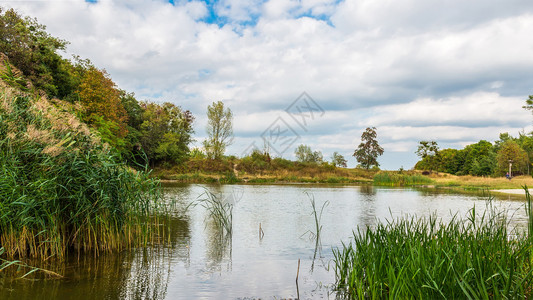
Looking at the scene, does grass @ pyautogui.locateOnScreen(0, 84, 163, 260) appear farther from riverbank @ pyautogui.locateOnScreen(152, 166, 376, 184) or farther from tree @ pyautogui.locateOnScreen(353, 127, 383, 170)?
tree @ pyautogui.locateOnScreen(353, 127, 383, 170)

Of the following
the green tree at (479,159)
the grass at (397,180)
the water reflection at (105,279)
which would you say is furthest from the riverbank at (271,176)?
the water reflection at (105,279)

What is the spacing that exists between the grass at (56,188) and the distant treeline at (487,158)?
56.7 m

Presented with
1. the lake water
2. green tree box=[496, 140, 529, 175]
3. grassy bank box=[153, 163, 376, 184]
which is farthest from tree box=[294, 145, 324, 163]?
the lake water

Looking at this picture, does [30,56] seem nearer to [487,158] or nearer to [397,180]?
[397,180]

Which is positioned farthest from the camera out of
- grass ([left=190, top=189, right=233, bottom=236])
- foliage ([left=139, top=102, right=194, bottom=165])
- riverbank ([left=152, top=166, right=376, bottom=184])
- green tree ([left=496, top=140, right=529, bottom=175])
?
green tree ([left=496, top=140, right=529, bottom=175])

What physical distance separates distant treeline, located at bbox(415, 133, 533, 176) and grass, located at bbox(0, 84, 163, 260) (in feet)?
186

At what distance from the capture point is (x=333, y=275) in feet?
23.9

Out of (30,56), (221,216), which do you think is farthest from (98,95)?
(221,216)

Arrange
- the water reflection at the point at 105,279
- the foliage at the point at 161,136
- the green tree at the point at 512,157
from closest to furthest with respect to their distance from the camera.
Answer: the water reflection at the point at 105,279 < the foliage at the point at 161,136 < the green tree at the point at 512,157

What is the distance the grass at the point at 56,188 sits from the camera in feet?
22.0

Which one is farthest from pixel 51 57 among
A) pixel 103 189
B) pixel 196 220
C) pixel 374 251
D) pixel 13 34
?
pixel 374 251

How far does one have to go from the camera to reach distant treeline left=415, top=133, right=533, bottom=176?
5678 cm

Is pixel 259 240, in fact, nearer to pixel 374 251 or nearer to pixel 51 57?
pixel 374 251

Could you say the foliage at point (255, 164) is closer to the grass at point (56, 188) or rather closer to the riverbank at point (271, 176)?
the riverbank at point (271, 176)
